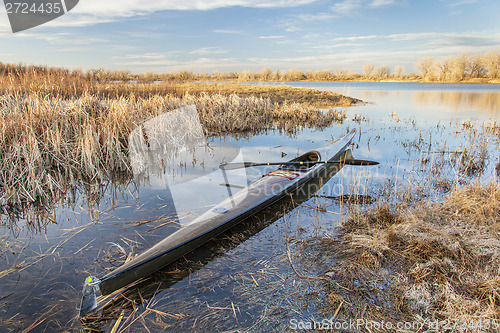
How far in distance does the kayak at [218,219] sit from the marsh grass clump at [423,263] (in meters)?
1.32

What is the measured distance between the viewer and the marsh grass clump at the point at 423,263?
248 cm

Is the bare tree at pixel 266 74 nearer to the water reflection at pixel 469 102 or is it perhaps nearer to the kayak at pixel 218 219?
the water reflection at pixel 469 102

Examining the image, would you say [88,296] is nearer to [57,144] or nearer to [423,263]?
[423,263]

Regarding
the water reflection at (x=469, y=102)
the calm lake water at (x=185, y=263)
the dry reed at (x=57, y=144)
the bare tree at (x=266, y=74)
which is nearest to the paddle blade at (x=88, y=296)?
the calm lake water at (x=185, y=263)

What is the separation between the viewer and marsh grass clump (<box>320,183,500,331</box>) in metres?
2.48

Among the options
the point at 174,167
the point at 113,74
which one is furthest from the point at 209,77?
the point at 174,167

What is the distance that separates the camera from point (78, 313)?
8.56 ft

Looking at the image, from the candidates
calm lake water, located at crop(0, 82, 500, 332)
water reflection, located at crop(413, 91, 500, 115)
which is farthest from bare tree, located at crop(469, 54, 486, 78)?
calm lake water, located at crop(0, 82, 500, 332)

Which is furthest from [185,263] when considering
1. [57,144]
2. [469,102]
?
[469,102]

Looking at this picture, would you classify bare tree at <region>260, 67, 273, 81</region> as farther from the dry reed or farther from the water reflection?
the dry reed

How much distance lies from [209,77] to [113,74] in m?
26.4

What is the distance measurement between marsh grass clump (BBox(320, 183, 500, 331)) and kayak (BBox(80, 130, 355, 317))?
132 centimetres

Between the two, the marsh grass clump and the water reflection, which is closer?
the marsh grass clump

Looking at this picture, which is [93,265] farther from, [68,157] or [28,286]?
[68,157]
